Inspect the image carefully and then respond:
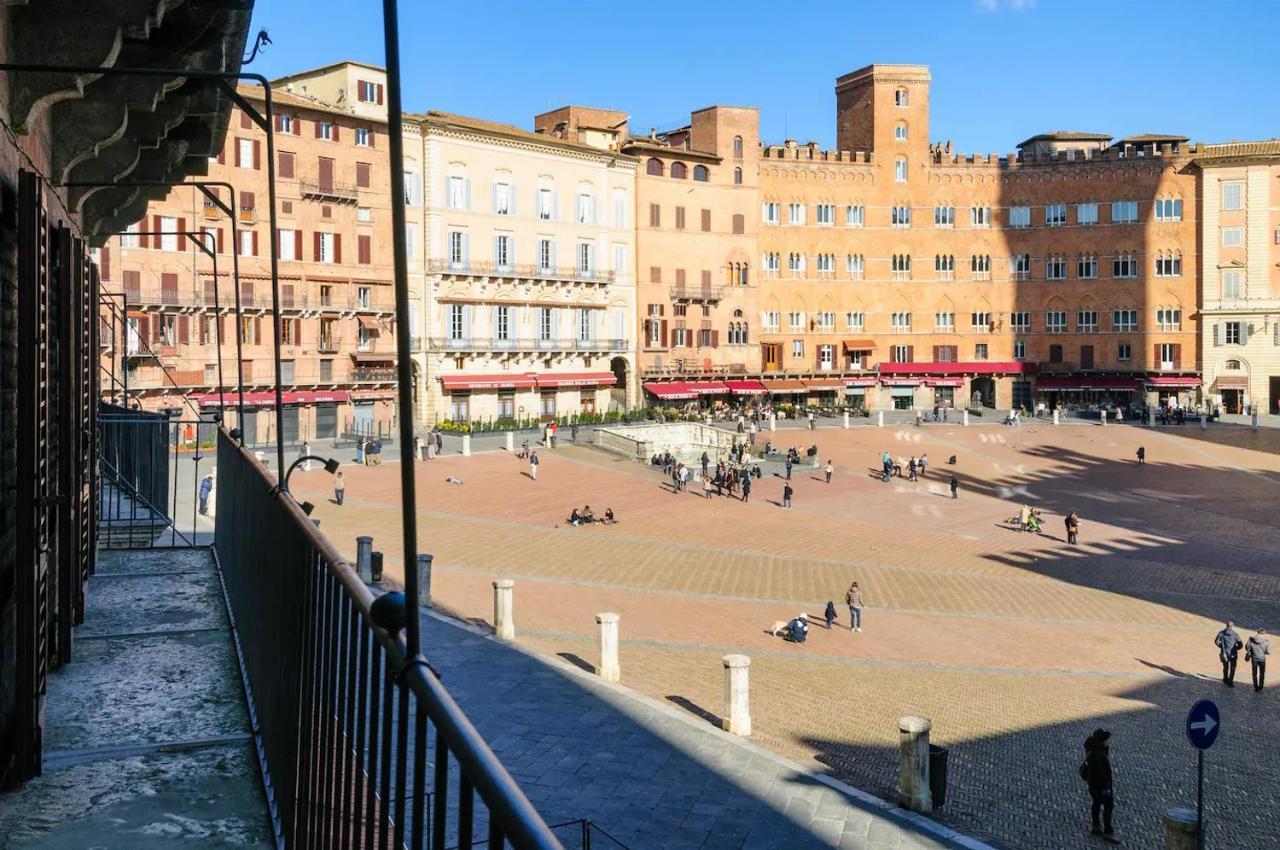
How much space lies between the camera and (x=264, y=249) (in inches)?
1991

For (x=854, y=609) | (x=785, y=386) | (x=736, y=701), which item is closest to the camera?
(x=736, y=701)

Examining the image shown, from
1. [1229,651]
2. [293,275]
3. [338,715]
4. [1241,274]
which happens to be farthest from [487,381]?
[338,715]

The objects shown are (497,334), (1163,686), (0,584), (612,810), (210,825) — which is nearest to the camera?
(210,825)

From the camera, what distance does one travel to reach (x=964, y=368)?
239 ft

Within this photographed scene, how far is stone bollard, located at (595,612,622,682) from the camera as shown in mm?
17458

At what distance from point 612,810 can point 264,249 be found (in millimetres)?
43647

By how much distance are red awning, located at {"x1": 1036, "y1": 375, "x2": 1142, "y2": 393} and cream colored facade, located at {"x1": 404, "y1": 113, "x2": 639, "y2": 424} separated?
87.7 feet

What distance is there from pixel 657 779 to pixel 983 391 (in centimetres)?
6578

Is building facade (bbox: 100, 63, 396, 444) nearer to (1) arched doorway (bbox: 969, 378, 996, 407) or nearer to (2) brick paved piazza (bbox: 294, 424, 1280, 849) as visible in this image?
(2) brick paved piazza (bbox: 294, 424, 1280, 849)

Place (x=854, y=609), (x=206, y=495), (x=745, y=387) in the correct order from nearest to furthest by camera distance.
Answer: (x=854, y=609), (x=206, y=495), (x=745, y=387)

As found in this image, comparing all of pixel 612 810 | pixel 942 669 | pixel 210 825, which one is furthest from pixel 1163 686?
pixel 210 825

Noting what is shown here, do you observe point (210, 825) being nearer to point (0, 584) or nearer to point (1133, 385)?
point (0, 584)

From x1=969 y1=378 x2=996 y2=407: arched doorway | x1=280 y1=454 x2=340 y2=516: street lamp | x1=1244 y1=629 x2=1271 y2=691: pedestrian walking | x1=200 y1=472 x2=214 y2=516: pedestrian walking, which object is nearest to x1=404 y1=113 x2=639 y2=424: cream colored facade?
x1=969 y1=378 x2=996 y2=407: arched doorway

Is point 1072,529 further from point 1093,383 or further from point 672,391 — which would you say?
point 1093,383
